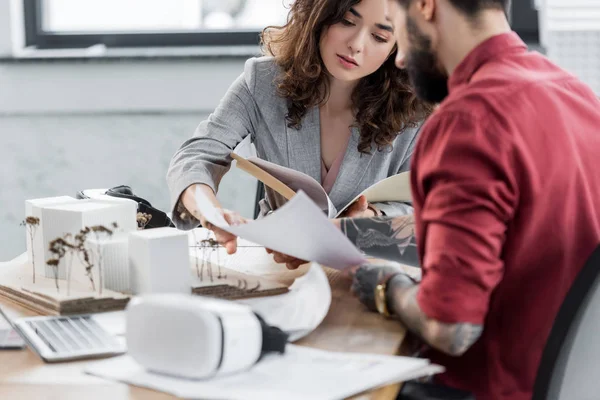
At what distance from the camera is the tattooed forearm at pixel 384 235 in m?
1.42

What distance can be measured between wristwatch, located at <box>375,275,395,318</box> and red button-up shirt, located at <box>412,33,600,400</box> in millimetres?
87

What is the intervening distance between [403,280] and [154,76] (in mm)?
2185

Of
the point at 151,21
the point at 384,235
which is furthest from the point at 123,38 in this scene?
the point at 384,235

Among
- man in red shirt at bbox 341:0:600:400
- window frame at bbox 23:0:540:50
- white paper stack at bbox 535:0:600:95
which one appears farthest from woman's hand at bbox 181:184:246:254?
white paper stack at bbox 535:0:600:95

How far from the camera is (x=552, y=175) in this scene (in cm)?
105

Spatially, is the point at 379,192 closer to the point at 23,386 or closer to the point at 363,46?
the point at 363,46

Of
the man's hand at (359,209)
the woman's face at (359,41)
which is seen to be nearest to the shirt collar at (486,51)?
the man's hand at (359,209)

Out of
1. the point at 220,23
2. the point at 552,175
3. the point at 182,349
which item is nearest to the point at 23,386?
the point at 182,349

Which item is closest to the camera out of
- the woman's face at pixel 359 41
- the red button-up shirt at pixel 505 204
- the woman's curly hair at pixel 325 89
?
the red button-up shirt at pixel 505 204

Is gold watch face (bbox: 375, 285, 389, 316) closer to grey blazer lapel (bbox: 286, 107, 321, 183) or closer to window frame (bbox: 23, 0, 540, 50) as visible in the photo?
grey blazer lapel (bbox: 286, 107, 321, 183)

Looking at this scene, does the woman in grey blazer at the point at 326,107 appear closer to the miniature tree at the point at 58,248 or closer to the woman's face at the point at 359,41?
the woman's face at the point at 359,41

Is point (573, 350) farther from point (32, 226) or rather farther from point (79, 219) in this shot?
point (32, 226)

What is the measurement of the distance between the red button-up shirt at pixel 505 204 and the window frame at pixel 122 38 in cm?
224

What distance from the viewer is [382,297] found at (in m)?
1.18
